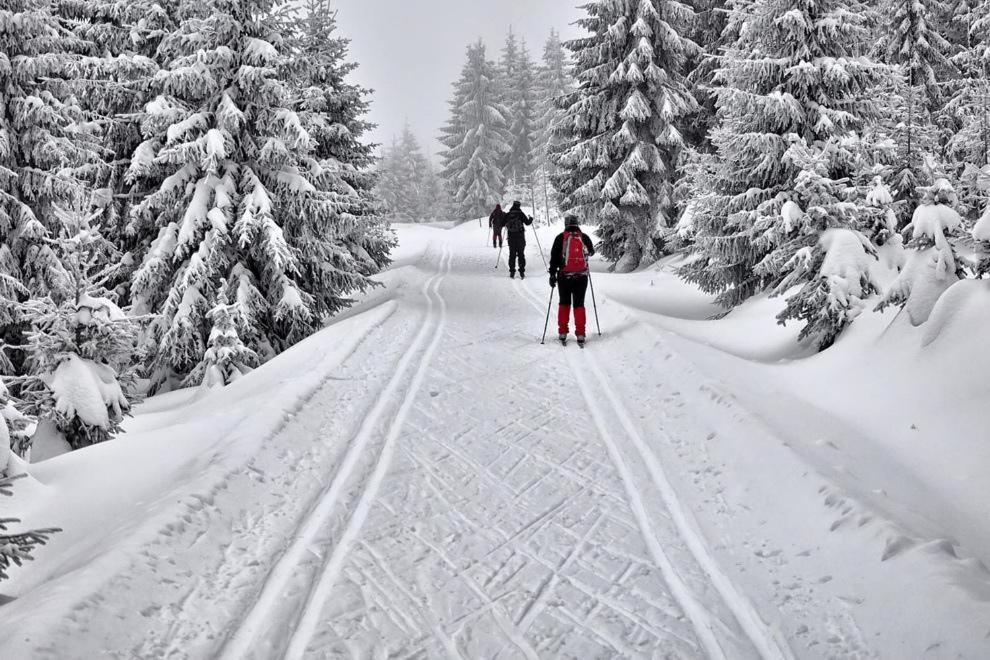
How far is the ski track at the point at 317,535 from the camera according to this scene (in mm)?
3668

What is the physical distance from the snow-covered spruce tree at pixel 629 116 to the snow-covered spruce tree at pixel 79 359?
15.3 meters

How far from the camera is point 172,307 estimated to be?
12898 millimetres

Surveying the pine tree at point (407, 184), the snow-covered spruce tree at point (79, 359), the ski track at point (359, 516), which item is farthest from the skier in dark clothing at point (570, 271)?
the pine tree at point (407, 184)

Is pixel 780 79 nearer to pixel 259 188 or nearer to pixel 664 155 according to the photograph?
pixel 664 155

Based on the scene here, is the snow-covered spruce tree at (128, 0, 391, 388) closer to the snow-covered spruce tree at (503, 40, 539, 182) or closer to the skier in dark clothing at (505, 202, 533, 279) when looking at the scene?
the skier in dark clothing at (505, 202, 533, 279)

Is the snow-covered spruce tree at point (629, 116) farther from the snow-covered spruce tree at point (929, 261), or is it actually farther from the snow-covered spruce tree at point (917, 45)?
the snow-covered spruce tree at point (929, 261)

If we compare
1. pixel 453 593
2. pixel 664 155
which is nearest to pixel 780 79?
pixel 664 155

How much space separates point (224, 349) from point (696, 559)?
413 inches

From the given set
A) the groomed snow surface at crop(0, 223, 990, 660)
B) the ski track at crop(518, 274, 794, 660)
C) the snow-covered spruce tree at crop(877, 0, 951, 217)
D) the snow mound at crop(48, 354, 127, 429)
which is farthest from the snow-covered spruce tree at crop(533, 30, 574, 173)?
the ski track at crop(518, 274, 794, 660)

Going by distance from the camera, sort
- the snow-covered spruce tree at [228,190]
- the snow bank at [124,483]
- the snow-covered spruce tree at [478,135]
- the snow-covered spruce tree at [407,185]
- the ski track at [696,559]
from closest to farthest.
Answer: the ski track at [696,559] → the snow bank at [124,483] → the snow-covered spruce tree at [228,190] → the snow-covered spruce tree at [478,135] → the snow-covered spruce tree at [407,185]

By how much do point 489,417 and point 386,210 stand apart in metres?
15.1

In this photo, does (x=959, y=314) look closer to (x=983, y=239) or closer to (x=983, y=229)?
(x=983, y=239)

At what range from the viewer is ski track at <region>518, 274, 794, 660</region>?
11.7 ft

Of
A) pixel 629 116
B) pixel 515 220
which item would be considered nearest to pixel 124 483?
pixel 515 220
